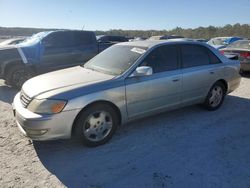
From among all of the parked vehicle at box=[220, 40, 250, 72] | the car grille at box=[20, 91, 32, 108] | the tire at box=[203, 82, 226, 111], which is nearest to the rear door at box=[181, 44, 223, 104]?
the tire at box=[203, 82, 226, 111]

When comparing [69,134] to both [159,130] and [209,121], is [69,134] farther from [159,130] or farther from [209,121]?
[209,121]

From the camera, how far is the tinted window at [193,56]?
17.5ft

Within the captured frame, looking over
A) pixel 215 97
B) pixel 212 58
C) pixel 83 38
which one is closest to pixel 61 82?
pixel 212 58

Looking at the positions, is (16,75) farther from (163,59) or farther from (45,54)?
(163,59)

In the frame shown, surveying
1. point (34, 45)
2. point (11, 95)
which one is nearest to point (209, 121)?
point (11, 95)

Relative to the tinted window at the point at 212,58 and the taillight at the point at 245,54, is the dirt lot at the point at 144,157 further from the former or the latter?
the taillight at the point at 245,54

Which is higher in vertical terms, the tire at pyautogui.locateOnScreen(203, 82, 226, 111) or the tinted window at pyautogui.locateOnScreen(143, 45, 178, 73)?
the tinted window at pyautogui.locateOnScreen(143, 45, 178, 73)

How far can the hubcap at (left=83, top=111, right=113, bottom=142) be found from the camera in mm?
4160

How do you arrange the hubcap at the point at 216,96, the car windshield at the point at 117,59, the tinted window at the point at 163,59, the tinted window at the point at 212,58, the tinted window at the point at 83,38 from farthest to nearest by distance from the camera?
the tinted window at the point at 83,38 < the hubcap at the point at 216,96 < the tinted window at the point at 212,58 < the tinted window at the point at 163,59 < the car windshield at the point at 117,59

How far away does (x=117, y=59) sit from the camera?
4.99 metres

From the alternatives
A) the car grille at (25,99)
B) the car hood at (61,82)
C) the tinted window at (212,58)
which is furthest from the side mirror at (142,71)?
the tinted window at (212,58)

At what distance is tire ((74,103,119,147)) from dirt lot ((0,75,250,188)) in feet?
0.46

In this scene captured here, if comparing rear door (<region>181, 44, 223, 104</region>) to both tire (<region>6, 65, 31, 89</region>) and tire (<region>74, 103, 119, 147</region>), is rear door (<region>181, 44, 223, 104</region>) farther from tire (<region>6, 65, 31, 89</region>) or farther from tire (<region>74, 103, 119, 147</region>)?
tire (<region>6, 65, 31, 89</region>)

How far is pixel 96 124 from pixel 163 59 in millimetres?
1759
